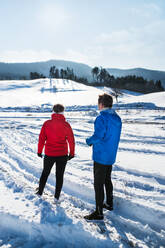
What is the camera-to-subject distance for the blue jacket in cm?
238

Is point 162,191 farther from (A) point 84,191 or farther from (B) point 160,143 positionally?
(B) point 160,143

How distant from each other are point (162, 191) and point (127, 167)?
122 cm

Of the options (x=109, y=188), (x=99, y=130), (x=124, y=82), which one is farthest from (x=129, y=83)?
(x=99, y=130)

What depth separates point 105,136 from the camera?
244 centimetres

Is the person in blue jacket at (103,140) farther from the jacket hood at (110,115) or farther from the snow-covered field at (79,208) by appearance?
the snow-covered field at (79,208)

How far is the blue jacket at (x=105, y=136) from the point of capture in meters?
2.38

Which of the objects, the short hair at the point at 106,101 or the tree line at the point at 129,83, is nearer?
the short hair at the point at 106,101

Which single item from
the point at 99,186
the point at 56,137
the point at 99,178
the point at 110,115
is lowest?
the point at 99,186

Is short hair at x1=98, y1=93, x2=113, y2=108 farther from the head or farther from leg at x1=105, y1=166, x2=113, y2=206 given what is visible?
leg at x1=105, y1=166, x2=113, y2=206

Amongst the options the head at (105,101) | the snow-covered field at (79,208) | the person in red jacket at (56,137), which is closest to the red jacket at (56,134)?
the person in red jacket at (56,137)

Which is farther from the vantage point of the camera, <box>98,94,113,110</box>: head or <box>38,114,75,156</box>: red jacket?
<box>38,114,75,156</box>: red jacket

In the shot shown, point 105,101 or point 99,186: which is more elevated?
point 105,101

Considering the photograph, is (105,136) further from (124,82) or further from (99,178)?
(124,82)

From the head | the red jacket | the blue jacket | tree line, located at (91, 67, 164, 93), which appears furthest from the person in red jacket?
tree line, located at (91, 67, 164, 93)
